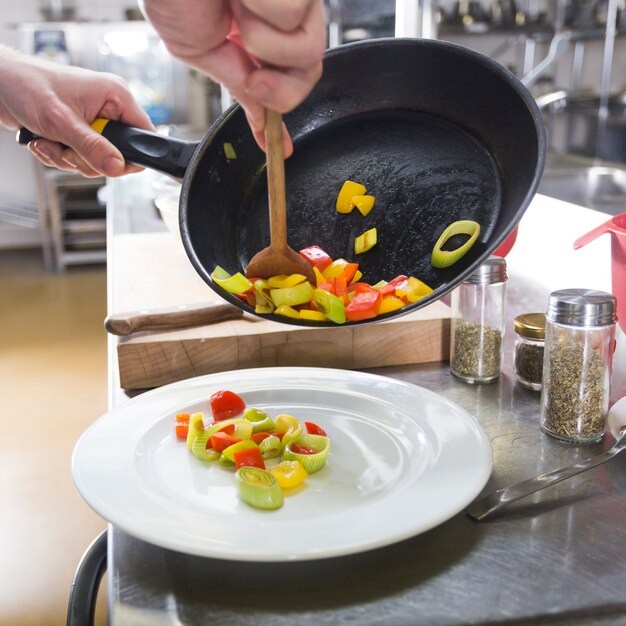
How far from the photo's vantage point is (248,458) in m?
0.70

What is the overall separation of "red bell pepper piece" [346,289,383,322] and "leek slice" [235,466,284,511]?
22 cm

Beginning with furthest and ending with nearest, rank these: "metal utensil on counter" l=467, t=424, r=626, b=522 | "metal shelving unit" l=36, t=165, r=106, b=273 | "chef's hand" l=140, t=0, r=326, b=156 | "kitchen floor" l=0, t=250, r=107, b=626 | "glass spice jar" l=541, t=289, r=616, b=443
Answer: "metal shelving unit" l=36, t=165, r=106, b=273 → "kitchen floor" l=0, t=250, r=107, b=626 → "glass spice jar" l=541, t=289, r=616, b=443 → "metal utensil on counter" l=467, t=424, r=626, b=522 → "chef's hand" l=140, t=0, r=326, b=156

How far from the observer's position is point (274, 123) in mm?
680

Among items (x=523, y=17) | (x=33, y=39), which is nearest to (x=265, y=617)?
(x=523, y=17)

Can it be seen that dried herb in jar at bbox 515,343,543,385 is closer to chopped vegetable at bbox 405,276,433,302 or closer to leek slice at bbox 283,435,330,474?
chopped vegetable at bbox 405,276,433,302

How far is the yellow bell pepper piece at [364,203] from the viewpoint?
933mm

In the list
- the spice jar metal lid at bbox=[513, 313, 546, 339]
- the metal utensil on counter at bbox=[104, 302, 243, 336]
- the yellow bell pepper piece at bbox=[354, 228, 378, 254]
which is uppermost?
the yellow bell pepper piece at bbox=[354, 228, 378, 254]

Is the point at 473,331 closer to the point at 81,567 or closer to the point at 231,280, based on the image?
the point at 231,280

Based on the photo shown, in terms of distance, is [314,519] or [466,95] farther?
[466,95]

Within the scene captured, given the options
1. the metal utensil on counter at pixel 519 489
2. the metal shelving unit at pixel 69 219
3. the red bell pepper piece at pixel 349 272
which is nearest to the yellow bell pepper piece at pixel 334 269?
the red bell pepper piece at pixel 349 272

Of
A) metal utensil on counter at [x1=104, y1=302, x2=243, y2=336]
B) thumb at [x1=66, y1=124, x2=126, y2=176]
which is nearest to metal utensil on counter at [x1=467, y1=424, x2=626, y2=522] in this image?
metal utensil on counter at [x1=104, y1=302, x2=243, y2=336]

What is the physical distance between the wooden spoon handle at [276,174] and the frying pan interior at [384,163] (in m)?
0.10

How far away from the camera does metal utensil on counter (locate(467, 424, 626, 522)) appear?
0.65 metres

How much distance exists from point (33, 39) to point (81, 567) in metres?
4.28
